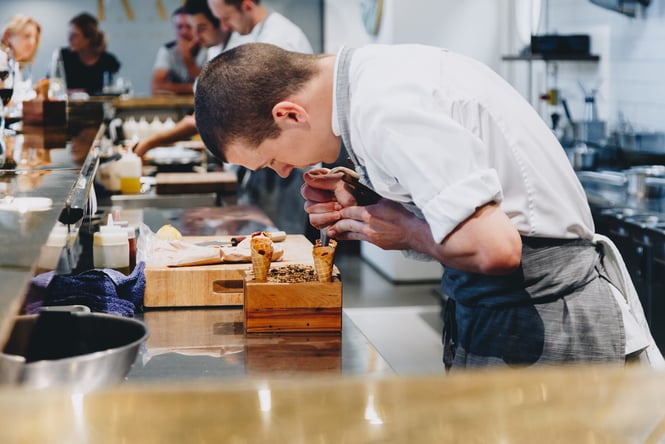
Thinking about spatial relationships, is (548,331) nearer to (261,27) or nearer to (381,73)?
(381,73)

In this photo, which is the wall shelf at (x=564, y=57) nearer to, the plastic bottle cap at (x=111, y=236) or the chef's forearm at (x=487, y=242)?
the plastic bottle cap at (x=111, y=236)

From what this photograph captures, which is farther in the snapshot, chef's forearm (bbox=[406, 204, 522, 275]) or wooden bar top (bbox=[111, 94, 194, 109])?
wooden bar top (bbox=[111, 94, 194, 109])

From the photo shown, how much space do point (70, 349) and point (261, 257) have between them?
61 centimetres

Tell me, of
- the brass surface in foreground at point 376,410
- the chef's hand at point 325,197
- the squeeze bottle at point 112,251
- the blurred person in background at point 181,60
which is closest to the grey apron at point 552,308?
the chef's hand at point 325,197

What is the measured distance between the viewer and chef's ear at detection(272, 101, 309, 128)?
5.63 ft

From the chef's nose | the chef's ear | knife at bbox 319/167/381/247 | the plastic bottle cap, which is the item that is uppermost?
the chef's ear

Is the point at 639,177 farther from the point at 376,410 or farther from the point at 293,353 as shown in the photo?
the point at 376,410

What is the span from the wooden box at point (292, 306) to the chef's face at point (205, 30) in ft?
14.5

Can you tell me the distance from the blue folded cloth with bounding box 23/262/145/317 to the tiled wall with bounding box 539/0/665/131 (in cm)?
352

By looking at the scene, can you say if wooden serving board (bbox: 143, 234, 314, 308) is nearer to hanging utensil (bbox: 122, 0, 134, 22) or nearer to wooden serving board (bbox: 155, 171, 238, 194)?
wooden serving board (bbox: 155, 171, 238, 194)

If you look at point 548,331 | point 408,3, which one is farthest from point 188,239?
point 408,3

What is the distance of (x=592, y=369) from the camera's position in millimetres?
833

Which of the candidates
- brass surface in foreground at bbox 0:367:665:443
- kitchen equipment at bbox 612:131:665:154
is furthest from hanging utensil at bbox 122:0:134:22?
brass surface in foreground at bbox 0:367:665:443

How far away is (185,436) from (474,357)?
1.23 m
